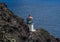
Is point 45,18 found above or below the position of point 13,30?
below

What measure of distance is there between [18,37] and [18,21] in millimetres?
1290

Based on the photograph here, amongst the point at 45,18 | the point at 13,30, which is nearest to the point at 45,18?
the point at 45,18

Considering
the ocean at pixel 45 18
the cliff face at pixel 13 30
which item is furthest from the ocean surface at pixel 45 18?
the cliff face at pixel 13 30

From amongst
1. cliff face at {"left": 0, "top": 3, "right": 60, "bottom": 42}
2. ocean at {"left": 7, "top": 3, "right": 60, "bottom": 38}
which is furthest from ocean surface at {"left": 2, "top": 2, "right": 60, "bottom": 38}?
cliff face at {"left": 0, "top": 3, "right": 60, "bottom": 42}

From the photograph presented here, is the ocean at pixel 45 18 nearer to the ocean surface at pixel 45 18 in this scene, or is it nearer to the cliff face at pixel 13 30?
the ocean surface at pixel 45 18

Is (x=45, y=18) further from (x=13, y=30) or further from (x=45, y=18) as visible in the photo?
(x=13, y=30)

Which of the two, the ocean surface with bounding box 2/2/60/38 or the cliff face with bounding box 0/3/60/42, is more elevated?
the cliff face with bounding box 0/3/60/42

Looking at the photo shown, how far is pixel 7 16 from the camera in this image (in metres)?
12.3

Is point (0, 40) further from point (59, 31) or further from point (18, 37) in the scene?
point (59, 31)

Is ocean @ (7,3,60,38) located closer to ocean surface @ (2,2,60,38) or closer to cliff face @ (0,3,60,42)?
ocean surface @ (2,2,60,38)

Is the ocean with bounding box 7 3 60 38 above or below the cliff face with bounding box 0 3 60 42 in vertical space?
below

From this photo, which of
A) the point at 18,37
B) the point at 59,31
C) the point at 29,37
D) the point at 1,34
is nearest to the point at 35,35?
the point at 29,37

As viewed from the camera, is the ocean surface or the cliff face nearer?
the cliff face

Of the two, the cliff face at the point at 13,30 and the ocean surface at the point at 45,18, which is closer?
the cliff face at the point at 13,30
